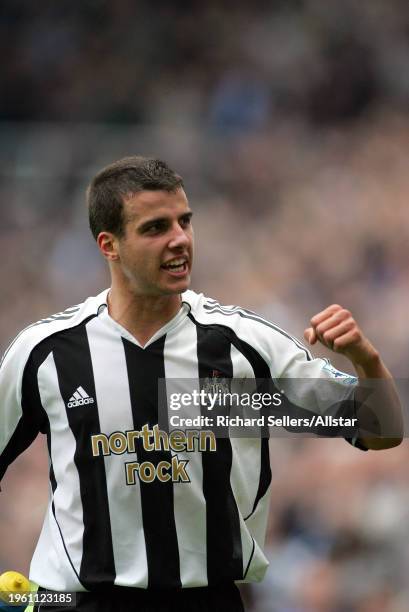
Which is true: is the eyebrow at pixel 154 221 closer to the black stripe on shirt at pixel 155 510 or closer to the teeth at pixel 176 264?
the teeth at pixel 176 264

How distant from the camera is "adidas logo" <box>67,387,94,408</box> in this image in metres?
3.05

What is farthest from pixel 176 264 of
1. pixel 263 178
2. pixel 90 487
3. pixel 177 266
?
pixel 263 178

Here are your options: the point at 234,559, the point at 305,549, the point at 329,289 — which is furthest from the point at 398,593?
the point at 234,559

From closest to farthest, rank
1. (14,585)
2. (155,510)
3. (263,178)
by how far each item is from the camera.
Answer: (155,510) < (14,585) < (263,178)

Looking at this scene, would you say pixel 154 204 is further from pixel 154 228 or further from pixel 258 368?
pixel 258 368

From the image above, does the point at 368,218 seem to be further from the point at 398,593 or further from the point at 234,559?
the point at 234,559

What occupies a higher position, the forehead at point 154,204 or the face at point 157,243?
the forehead at point 154,204

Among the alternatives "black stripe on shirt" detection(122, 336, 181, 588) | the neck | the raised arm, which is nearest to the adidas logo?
"black stripe on shirt" detection(122, 336, 181, 588)

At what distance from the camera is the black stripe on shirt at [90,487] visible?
2975 millimetres

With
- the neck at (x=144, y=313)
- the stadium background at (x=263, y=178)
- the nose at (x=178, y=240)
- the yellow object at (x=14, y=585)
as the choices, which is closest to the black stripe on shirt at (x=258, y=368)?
the neck at (x=144, y=313)

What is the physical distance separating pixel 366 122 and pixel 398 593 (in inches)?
169

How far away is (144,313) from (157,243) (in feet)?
0.74

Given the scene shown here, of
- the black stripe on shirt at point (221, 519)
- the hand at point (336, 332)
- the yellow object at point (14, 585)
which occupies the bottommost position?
the yellow object at point (14, 585)

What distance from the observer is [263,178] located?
27.6 ft
